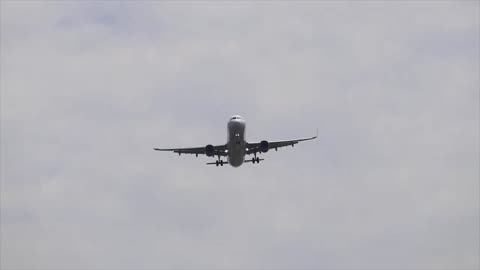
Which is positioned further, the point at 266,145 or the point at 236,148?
the point at 266,145

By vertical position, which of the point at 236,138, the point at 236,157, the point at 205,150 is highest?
the point at 205,150

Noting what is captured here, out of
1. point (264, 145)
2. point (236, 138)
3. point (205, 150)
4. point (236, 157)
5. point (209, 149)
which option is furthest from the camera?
point (205, 150)

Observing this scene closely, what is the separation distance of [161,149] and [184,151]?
301cm

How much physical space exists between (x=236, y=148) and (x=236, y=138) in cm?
131

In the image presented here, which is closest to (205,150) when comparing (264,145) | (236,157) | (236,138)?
(236,157)

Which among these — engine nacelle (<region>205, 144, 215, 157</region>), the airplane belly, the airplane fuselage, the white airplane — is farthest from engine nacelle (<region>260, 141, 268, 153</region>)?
engine nacelle (<region>205, 144, 215, 157</region>)

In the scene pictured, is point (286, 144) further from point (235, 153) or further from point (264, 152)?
point (235, 153)

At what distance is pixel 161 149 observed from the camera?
376ft

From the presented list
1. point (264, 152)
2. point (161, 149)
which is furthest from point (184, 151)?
point (264, 152)

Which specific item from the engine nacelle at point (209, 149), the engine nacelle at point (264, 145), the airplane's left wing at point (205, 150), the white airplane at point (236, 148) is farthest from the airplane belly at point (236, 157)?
the engine nacelle at point (264, 145)

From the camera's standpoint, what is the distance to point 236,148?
105125 mm

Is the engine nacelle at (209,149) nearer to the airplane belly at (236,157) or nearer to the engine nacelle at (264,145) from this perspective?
the airplane belly at (236,157)

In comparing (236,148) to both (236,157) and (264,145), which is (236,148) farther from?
(264,145)

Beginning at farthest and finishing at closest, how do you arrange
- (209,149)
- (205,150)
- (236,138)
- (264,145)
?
(205,150), (209,149), (264,145), (236,138)
